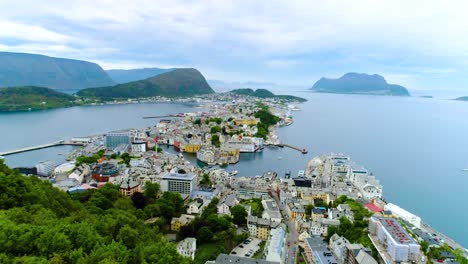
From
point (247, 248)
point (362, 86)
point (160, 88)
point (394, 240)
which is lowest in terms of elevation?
point (247, 248)

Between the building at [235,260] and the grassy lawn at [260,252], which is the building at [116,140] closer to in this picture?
the grassy lawn at [260,252]

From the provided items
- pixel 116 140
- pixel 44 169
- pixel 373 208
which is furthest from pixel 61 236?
pixel 116 140

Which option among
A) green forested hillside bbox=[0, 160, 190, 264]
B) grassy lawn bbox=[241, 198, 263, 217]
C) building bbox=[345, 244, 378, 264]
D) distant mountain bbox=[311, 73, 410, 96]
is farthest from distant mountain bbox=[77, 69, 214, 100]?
distant mountain bbox=[311, 73, 410, 96]

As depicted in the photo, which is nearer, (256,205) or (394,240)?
(394,240)

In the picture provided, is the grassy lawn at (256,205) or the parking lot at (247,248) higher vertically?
the grassy lawn at (256,205)

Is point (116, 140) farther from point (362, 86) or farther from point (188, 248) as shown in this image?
point (362, 86)

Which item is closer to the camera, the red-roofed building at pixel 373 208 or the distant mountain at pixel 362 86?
the red-roofed building at pixel 373 208

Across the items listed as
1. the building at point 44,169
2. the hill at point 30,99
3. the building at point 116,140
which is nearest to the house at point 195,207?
the building at point 44,169
